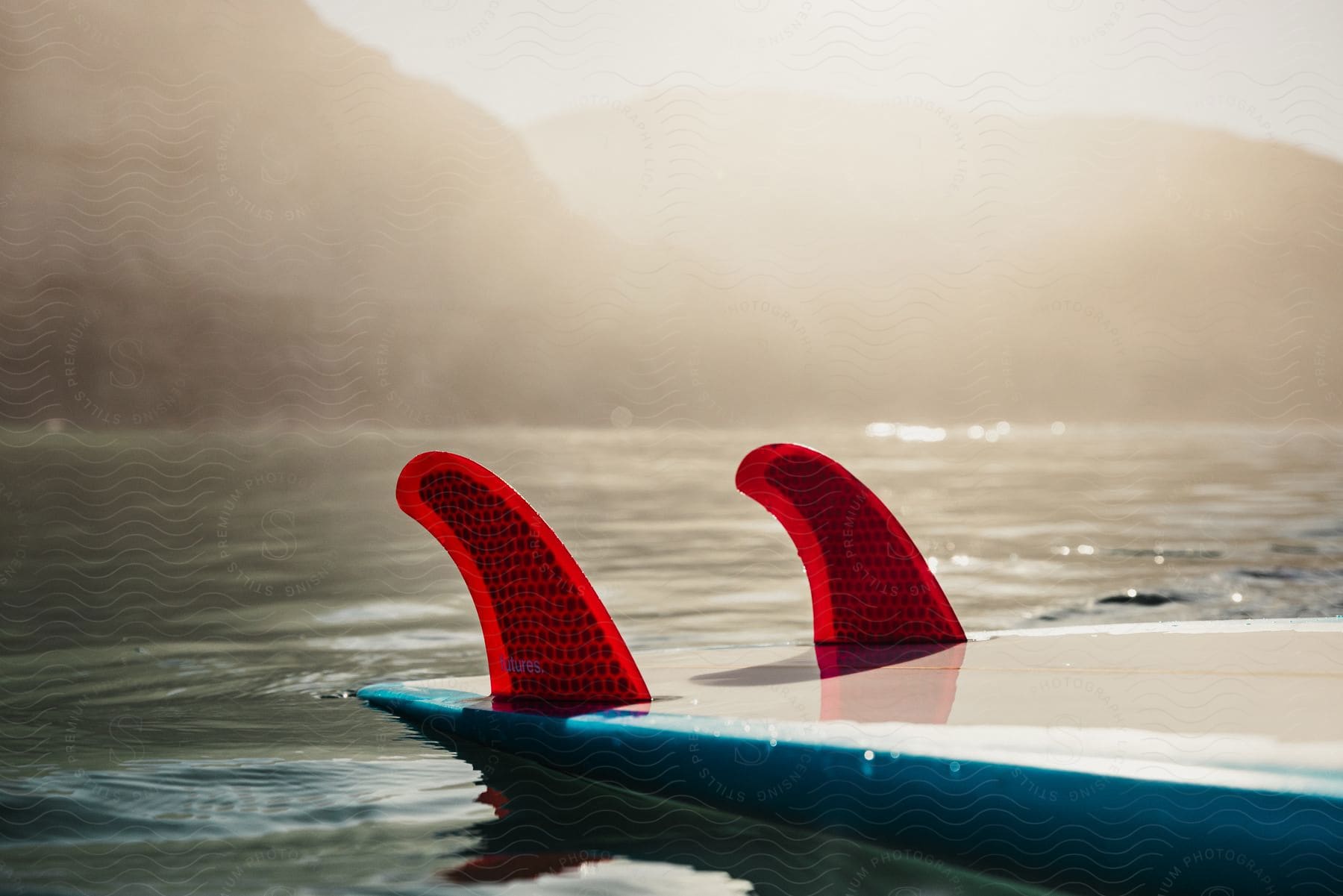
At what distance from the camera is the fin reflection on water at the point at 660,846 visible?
3.08 meters

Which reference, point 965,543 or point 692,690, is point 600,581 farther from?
point 692,690

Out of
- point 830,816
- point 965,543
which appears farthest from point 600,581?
point 830,816

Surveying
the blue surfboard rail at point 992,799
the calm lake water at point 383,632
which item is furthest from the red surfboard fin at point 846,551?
the calm lake water at point 383,632

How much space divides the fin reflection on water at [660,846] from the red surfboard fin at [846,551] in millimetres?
1386

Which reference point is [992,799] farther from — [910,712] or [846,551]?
[846,551]

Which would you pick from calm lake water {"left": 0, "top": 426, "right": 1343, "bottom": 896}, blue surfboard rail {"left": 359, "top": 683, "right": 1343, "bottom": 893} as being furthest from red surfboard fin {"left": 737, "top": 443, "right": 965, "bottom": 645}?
calm lake water {"left": 0, "top": 426, "right": 1343, "bottom": 896}

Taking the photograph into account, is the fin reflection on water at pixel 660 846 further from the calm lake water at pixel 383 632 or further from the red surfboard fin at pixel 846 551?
the red surfboard fin at pixel 846 551

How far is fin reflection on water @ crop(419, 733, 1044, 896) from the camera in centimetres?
308

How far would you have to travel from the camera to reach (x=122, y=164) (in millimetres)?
Answer: 4422

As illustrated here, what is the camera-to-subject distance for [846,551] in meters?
4.75

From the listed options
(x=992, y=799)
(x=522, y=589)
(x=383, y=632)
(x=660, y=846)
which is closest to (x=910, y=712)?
(x=992, y=799)

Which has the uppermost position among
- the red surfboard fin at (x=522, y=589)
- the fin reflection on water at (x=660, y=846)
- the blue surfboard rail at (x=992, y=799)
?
the red surfboard fin at (x=522, y=589)

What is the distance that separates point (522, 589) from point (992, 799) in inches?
66.9

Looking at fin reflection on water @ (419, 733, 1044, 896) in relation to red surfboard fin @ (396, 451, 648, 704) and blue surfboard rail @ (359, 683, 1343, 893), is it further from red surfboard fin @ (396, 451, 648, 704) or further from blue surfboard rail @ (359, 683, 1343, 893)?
red surfboard fin @ (396, 451, 648, 704)
